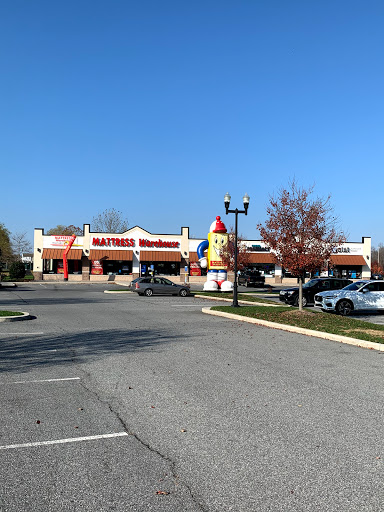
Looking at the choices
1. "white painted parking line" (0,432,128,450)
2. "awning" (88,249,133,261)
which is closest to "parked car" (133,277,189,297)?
"awning" (88,249,133,261)

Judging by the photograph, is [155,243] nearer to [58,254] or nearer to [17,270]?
[58,254]

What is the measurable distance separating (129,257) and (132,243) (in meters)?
1.87

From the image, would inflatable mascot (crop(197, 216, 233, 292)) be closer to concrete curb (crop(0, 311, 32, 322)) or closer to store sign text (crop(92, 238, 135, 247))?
concrete curb (crop(0, 311, 32, 322))

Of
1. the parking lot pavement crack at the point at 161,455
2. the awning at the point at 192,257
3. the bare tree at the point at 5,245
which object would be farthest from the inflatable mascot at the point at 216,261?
the bare tree at the point at 5,245

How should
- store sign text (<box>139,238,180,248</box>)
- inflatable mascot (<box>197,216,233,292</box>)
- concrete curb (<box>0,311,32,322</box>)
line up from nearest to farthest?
concrete curb (<box>0,311,32,322</box>) < inflatable mascot (<box>197,216,233,292</box>) < store sign text (<box>139,238,180,248</box>)

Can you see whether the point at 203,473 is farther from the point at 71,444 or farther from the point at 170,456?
the point at 71,444

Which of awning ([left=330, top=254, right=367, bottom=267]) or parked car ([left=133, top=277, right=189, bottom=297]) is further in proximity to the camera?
awning ([left=330, top=254, right=367, bottom=267])

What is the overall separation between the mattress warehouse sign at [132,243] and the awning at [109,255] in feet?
2.53

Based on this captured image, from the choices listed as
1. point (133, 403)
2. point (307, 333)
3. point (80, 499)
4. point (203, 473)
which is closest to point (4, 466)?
point (80, 499)

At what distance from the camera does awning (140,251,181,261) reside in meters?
57.7

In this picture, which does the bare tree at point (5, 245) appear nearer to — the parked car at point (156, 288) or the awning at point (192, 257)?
the awning at point (192, 257)

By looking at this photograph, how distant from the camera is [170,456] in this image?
4.44 m

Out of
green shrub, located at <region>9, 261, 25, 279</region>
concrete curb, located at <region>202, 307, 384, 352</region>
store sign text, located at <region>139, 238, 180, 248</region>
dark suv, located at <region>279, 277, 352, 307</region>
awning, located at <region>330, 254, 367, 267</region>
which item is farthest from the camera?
awning, located at <region>330, 254, 367, 267</region>

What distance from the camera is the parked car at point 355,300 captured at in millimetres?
20016
